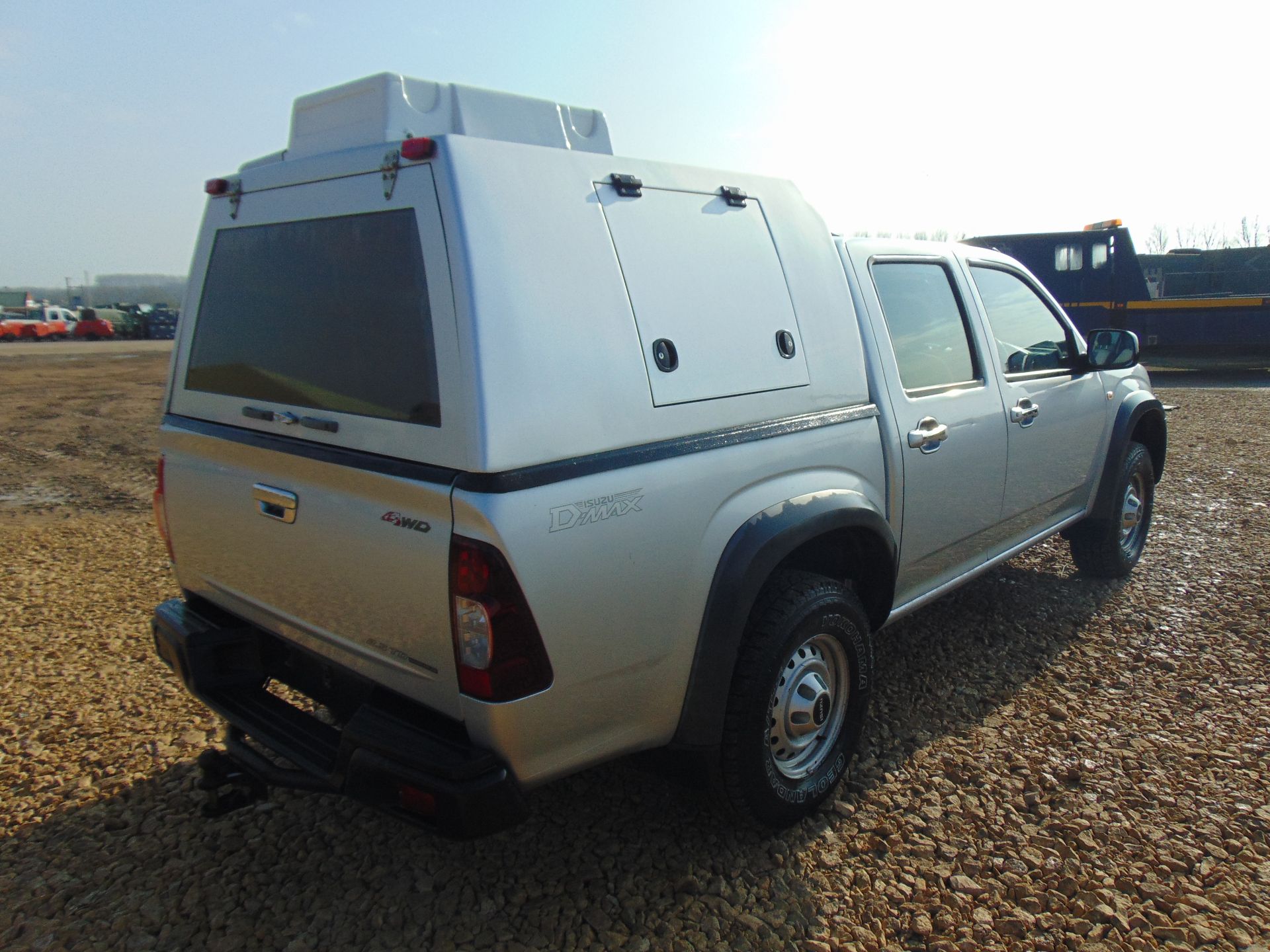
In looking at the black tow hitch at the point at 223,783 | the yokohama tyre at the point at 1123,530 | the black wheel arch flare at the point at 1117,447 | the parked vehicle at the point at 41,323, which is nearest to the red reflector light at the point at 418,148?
the black tow hitch at the point at 223,783

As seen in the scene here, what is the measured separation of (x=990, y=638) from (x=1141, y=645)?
0.66 metres

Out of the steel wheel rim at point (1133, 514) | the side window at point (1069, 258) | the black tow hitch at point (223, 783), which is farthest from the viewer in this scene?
the side window at point (1069, 258)

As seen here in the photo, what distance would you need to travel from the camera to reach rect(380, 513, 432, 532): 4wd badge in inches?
79.5

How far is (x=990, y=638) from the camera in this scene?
4.22 meters

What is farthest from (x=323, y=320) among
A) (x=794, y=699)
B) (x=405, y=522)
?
(x=794, y=699)

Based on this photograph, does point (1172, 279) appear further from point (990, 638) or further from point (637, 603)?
point (637, 603)

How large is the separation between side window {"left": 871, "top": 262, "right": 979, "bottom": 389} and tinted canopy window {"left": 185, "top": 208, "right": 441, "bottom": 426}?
187 centimetres

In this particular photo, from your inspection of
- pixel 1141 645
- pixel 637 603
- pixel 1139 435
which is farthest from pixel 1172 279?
pixel 637 603

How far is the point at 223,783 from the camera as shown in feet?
8.78

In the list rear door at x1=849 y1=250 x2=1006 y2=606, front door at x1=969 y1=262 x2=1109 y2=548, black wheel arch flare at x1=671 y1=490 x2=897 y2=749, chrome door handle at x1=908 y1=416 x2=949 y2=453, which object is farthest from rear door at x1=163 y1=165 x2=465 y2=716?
front door at x1=969 y1=262 x2=1109 y2=548

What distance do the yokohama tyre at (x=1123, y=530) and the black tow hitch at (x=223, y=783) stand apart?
4272 mm

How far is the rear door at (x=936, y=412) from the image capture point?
3215 mm

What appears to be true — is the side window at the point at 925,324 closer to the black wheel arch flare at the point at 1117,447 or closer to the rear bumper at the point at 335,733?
the black wheel arch flare at the point at 1117,447

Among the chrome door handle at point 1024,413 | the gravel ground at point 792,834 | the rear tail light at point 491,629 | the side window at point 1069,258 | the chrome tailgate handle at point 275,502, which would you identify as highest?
the side window at point 1069,258
